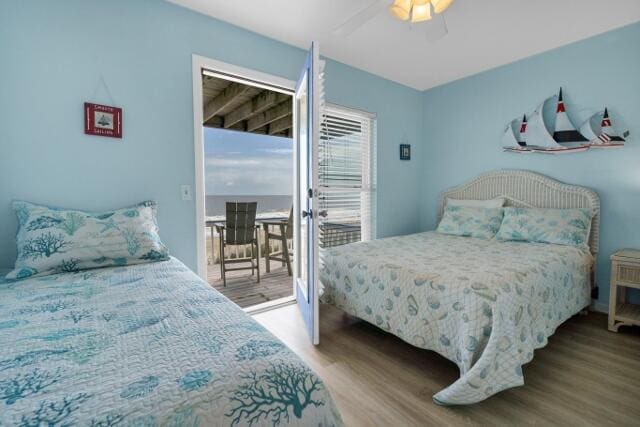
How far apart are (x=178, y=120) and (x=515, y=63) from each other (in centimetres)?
345

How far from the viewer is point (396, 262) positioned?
221 cm

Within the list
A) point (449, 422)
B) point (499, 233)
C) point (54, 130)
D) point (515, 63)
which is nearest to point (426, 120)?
point (515, 63)

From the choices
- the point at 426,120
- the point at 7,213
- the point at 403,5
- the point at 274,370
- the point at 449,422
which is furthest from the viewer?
the point at 426,120

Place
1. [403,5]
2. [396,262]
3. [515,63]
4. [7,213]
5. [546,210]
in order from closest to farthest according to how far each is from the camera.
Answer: [7,213] < [403,5] < [396,262] < [546,210] < [515,63]

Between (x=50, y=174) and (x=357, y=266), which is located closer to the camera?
(x=50, y=174)

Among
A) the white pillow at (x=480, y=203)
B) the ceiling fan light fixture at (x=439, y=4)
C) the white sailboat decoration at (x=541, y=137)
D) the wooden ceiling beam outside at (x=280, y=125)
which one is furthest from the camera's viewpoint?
the wooden ceiling beam outside at (x=280, y=125)

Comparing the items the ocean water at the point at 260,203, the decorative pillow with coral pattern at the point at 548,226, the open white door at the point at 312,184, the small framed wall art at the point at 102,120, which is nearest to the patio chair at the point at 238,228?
the open white door at the point at 312,184

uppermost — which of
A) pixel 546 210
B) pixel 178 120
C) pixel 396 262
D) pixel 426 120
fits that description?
pixel 426 120

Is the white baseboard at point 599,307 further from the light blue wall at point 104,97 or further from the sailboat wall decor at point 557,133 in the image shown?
the light blue wall at point 104,97

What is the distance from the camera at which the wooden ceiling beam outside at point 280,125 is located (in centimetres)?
557

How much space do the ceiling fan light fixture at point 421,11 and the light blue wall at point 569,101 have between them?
6.19 ft

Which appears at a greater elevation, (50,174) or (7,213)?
(50,174)

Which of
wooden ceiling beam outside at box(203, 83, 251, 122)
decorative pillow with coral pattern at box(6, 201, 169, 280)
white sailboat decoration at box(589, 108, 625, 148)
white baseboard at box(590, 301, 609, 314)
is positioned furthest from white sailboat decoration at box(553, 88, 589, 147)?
decorative pillow with coral pattern at box(6, 201, 169, 280)

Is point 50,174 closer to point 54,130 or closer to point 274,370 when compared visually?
point 54,130
